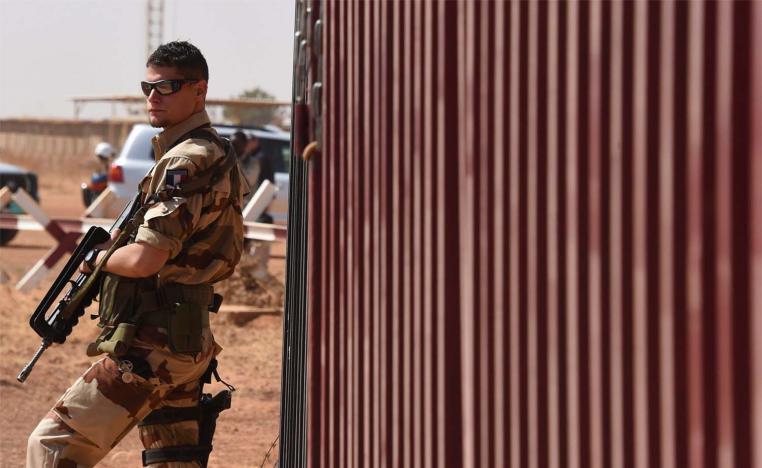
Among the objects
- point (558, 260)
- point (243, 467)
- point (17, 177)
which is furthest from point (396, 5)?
point (17, 177)

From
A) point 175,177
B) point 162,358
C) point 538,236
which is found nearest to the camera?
point 538,236

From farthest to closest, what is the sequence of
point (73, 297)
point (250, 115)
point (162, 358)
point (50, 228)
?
point (250, 115), point (50, 228), point (73, 297), point (162, 358)

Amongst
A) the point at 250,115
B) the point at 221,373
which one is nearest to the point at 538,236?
the point at 221,373

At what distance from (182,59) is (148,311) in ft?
3.02

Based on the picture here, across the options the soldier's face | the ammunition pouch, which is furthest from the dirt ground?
the soldier's face

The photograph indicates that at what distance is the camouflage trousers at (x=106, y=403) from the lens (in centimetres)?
428

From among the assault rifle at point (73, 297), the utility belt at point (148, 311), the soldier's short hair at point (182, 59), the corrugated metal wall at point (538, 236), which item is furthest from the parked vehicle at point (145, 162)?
the corrugated metal wall at point (538, 236)

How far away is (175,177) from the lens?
4.27m

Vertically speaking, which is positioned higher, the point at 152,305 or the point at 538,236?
the point at 538,236

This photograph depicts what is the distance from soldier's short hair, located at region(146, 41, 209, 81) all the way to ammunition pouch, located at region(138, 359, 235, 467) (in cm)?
109

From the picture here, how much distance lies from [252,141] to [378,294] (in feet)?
34.5

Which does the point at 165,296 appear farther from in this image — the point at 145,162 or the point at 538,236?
the point at 145,162

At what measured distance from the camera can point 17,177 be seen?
72.7 feet

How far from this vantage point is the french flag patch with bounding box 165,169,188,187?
168 inches
